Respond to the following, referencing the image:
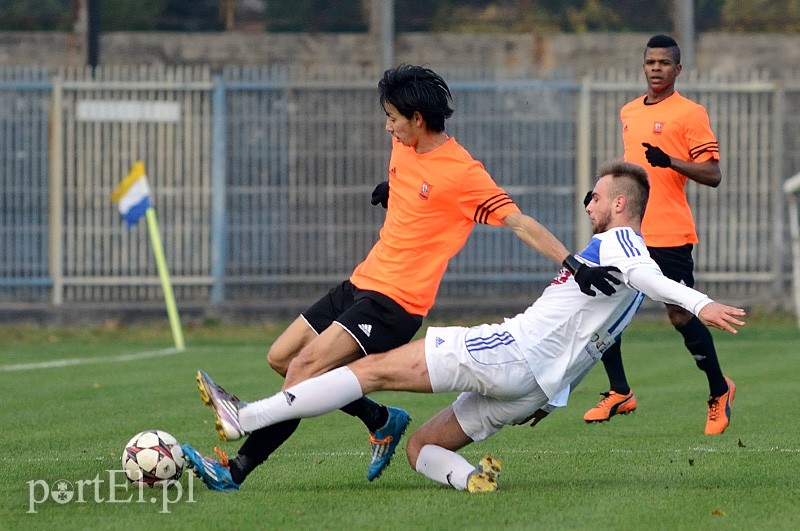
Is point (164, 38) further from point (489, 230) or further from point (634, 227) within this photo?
point (634, 227)

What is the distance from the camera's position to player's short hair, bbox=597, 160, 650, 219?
676 centimetres

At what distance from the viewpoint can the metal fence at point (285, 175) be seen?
19.6 metres

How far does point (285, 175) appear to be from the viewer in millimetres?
19875

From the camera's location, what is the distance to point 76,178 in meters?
19.7

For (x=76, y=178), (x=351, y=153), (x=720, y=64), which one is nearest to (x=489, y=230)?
(x=351, y=153)

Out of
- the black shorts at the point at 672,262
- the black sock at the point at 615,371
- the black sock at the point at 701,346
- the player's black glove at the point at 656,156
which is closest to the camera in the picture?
the player's black glove at the point at 656,156

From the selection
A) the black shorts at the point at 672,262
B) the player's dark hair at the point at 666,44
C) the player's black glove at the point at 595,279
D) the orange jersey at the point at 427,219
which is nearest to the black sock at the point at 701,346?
the black shorts at the point at 672,262

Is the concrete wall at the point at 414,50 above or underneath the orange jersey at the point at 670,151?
above

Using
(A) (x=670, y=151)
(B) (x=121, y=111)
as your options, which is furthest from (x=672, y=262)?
(B) (x=121, y=111)

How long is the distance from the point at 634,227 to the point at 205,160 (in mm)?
13421

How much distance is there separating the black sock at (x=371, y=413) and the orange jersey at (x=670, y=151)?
2.80 m

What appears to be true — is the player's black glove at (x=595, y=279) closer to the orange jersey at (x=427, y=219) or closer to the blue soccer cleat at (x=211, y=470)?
the orange jersey at (x=427, y=219)

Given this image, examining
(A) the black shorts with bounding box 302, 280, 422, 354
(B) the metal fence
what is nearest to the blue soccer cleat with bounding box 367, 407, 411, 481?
(A) the black shorts with bounding box 302, 280, 422, 354

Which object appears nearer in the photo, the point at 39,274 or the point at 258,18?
the point at 39,274
